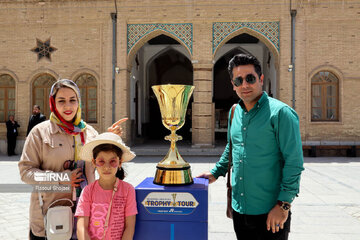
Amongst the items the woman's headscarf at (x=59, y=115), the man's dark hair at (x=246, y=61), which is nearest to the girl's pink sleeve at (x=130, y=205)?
the woman's headscarf at (x=59, y=115)

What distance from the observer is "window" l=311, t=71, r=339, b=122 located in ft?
31.8

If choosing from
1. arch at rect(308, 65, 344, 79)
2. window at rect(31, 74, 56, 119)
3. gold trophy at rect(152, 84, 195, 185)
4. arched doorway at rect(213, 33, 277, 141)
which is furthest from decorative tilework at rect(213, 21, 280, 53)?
gold trophy at rect(152, 84, 195, 185)

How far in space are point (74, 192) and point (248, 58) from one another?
A: 1195 millimetres

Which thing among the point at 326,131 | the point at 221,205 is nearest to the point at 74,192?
the point at 221,205

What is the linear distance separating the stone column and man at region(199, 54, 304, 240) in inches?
320

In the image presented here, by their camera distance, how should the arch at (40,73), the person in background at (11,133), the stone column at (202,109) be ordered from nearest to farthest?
the person in background at (11,133)
the stone column at (202,109)
the arch at (40,73)

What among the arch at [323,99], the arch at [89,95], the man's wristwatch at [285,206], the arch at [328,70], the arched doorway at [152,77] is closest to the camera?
the man's wristwatch at [285,206]

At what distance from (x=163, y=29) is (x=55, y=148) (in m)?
8.78

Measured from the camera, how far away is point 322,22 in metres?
9.59

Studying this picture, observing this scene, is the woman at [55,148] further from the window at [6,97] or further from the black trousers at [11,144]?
the window at [6,97]

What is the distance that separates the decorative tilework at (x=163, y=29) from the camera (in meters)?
9.87

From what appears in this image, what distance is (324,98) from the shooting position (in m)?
9.71

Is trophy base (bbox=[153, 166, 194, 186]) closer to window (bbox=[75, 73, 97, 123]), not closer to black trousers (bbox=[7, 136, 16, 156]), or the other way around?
window (bbox=[75, 73, 97, 123])

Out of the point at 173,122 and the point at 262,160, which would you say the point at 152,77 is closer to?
the point at 173,122
